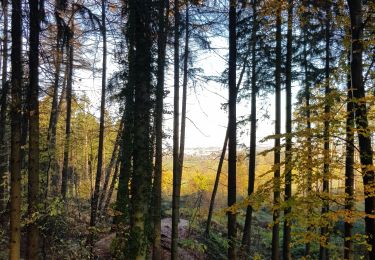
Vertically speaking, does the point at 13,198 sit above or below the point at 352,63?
below

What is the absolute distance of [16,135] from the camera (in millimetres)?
7801

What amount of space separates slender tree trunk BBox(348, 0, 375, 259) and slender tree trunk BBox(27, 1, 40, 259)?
654cm

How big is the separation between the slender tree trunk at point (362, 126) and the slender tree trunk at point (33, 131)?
6.54m

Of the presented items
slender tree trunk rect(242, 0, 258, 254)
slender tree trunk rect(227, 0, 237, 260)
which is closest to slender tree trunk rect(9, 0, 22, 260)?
slender tree trunk rect(227, 0, 237, 260)

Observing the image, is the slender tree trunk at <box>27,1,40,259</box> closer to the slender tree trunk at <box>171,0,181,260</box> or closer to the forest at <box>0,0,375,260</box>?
the forest at <box>0,0,375,260</box>

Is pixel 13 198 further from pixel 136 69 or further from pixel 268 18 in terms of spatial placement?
pixel 268 18

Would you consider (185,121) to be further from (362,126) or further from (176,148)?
(362,126)

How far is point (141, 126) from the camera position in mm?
7484

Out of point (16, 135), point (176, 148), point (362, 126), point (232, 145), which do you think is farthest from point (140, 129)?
point (176, 148)

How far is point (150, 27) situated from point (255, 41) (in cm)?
779

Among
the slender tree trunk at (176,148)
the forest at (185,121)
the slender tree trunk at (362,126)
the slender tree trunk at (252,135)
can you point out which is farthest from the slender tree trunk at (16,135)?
the slender tree trunk at (252,135)

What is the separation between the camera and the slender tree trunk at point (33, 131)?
7.80m

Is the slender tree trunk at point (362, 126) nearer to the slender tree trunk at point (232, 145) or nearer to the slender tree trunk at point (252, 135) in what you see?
the slender tree trunk at point (232, 145)

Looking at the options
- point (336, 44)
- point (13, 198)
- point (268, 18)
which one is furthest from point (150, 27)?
point (336, 44)
